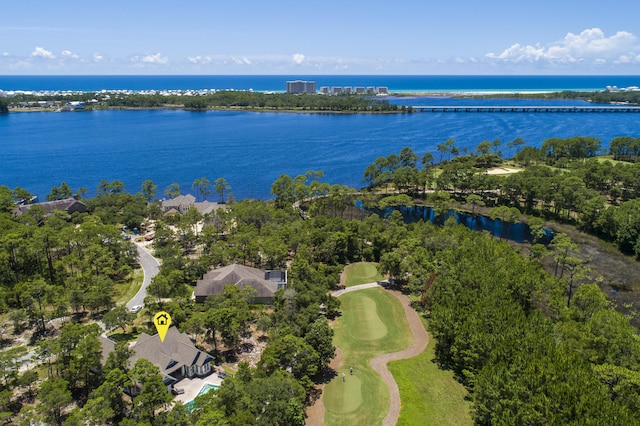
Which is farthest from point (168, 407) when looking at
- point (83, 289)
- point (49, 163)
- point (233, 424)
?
point (49, 163)

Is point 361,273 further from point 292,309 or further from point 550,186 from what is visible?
point 550,186

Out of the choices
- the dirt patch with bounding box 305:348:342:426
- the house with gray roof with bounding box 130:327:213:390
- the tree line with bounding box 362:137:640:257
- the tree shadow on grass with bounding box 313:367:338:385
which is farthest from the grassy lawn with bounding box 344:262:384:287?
the tree line with bounding box 362:137:640:257

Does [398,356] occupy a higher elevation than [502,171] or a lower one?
lower

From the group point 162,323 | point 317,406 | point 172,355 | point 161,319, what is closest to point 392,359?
point 317,406

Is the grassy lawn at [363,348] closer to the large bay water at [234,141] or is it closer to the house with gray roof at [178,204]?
the house with gray roof at [178,204]

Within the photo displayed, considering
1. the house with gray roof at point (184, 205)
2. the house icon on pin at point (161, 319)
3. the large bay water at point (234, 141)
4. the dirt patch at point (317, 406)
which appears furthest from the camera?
the large bay water at point (234, 141)

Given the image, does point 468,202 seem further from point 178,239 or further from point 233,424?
point 233,424

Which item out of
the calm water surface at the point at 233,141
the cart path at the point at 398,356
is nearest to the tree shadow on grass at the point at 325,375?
the cart path at the point at 398,356
